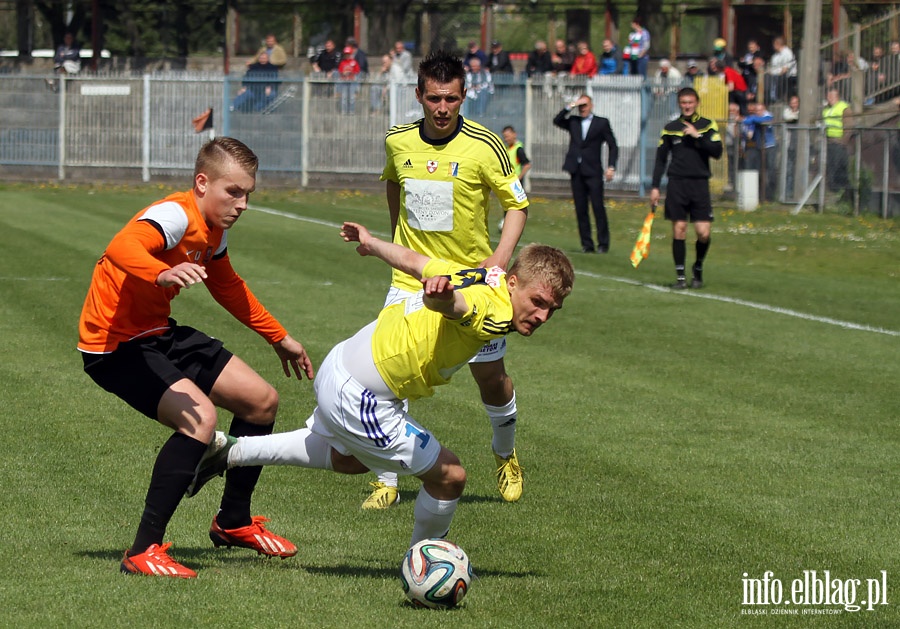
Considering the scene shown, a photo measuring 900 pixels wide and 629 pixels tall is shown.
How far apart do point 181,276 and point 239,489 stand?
52.6 inches

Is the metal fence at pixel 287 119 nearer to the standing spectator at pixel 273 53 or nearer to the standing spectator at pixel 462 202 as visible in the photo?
the standing spectator at pixel 273 53

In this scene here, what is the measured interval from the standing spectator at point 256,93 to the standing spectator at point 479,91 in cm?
494

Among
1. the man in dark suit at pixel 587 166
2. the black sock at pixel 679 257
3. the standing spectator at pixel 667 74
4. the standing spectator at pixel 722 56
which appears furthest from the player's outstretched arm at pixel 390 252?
the standing spectator at pixel 722 56

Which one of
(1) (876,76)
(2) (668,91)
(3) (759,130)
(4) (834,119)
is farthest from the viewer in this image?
(1) (876,76)

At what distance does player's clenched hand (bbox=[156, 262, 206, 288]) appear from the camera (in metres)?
5.25

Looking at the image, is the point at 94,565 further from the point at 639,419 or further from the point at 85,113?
the point at 85,113

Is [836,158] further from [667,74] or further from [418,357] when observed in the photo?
[418,357]

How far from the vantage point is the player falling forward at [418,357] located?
5.31 metres

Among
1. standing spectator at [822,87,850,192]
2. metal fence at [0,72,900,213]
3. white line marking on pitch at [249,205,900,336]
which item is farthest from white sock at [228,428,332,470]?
metal fence at [0,72,900,213]

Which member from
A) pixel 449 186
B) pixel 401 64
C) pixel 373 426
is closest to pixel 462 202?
pixel 449 186

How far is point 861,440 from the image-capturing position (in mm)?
9016

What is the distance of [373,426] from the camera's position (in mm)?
5523

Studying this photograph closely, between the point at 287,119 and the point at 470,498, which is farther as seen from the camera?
the point at 287,119

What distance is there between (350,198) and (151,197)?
4.44m
